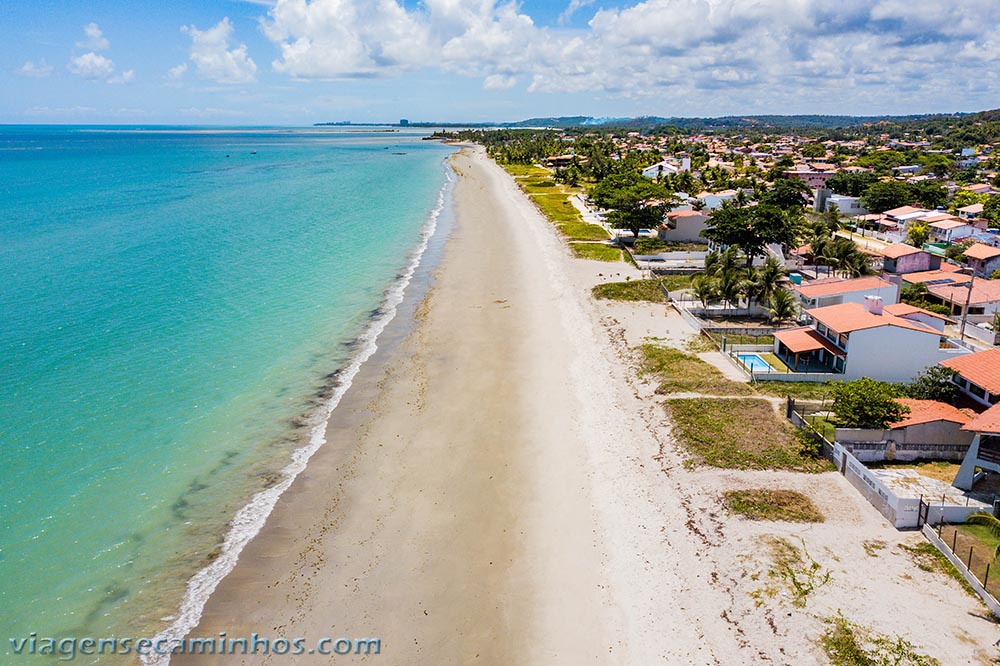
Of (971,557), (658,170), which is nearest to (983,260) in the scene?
(971,557)

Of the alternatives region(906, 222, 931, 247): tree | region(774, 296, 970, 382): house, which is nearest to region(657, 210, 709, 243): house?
region(906, 222, 931, 247): tree

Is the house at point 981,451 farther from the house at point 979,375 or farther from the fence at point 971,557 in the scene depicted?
the house at point 979,375

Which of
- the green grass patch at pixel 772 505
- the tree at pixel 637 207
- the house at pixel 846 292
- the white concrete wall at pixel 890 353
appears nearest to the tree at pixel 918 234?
the tree at pixel 637 207

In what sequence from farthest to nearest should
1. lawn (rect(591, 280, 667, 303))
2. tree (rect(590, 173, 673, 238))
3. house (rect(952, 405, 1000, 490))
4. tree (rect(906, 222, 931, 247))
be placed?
tree (rect(590, 173, 673, 238))
tree (rect(906, 222, 931, 247))
lawn (rect(591, 280, 667, 303))
house (rect(952, 405, 1000, 490))

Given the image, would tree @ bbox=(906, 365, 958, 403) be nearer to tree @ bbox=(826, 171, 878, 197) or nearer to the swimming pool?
the swimming pool

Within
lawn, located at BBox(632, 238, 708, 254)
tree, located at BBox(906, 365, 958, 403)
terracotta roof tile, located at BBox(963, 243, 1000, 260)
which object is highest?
terracotta roof tile, located at BBox(963, 243, 1000, 260)

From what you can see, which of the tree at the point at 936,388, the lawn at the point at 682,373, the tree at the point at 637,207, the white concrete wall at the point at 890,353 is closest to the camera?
the tree at the point at 936,388
